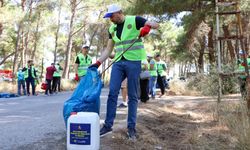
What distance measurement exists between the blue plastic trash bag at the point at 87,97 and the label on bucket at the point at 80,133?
473 mm

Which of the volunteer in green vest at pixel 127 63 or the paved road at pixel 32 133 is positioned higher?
the volunteer in green vest at pixel 127 63

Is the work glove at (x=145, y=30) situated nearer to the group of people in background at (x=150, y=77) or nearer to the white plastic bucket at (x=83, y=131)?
the white plastic bucket at (x=83, y=131)

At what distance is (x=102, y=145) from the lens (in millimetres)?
5051

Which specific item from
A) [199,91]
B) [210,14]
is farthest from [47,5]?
[210,14]

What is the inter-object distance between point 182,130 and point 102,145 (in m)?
3.19

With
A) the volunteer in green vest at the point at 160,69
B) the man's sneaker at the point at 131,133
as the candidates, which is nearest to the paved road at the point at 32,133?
the man's sneaker at the point at 131,133

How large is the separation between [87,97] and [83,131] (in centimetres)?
71

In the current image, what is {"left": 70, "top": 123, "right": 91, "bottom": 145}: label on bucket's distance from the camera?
4.33 meters

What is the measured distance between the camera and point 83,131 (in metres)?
4.34

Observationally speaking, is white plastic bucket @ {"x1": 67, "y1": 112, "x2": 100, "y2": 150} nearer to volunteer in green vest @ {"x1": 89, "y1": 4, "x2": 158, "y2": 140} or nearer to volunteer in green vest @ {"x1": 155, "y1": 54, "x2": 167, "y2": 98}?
volunteer in green vest @ {"x1": 89, "y1": 4, "x2": 158, "y2": 140}

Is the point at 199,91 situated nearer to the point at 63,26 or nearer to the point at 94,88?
the point at 94,88

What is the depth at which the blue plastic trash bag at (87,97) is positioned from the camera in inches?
191

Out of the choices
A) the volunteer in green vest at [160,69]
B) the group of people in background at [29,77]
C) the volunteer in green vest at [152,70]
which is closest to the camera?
the volunteer in green vest at [152,70]

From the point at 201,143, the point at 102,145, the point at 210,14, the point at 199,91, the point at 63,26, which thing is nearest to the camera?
the point at 102,145
